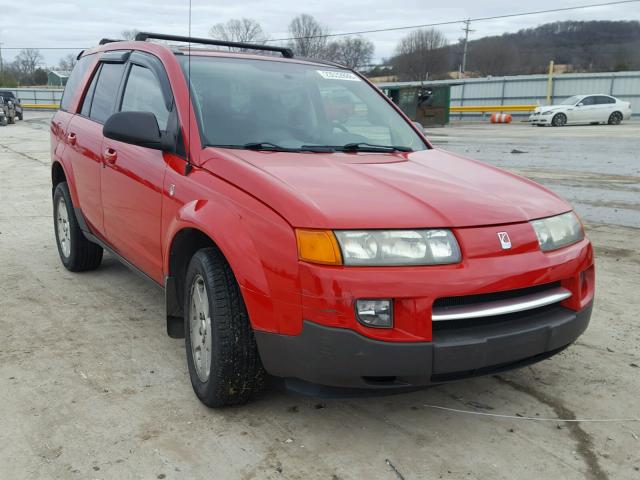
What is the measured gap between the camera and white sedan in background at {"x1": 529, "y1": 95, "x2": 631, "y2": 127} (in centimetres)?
2752

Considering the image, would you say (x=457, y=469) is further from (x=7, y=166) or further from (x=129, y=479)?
(x=7, y=166)

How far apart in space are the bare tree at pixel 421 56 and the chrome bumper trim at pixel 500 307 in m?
63.3

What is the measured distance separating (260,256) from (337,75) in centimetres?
209

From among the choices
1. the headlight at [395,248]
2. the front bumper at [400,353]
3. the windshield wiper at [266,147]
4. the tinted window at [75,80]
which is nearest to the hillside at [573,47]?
the tinted window at [75,80]

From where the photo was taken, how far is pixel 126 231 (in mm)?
3887

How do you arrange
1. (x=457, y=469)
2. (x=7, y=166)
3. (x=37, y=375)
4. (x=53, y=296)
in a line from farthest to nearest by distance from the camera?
(x=7, y=166), (x=53, y=296), (x=37, y=375), (x=457, y=469)

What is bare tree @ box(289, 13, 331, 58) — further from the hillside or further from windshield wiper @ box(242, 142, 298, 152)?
windshield wiper @ box(242, 142, 298, 152)

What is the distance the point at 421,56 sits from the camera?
69375 mm

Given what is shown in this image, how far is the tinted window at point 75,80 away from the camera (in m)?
5.10

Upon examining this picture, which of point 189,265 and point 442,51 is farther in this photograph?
point 442,51

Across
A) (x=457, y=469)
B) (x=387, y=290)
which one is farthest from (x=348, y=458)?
(x=387, y=290)

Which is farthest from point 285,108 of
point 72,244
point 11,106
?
point 11,106

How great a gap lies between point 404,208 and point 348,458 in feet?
3.48

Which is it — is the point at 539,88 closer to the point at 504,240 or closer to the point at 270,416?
the point at 504,240
